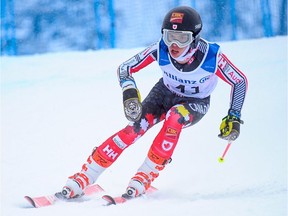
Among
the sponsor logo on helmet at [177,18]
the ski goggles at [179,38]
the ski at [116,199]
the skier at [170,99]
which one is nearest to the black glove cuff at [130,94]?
the skier at [170,99]

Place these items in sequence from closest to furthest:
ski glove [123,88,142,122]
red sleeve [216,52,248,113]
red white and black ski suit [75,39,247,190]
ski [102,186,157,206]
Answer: ski [102,186,157,206] → ski glove [123,88,142,122] → red white and black ski suit [75,39,247,190] → red sleeve [216,52,248,113]

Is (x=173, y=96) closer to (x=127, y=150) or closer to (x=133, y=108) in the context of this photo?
(x=133, y=108)

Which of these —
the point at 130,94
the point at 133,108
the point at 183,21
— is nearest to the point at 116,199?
the point at 133,108

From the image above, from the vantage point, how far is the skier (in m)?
4.62

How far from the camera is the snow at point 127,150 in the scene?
442cm

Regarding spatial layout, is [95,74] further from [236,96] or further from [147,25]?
[236,96]

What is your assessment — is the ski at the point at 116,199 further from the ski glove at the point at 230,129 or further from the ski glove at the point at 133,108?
the ski glove at the point at 230,129

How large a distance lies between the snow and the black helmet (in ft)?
4.49

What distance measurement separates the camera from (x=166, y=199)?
4676mm

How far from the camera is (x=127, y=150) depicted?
666cm

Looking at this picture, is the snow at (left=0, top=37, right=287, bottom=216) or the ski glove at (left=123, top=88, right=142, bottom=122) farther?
the ski glove at (left=123, top=88, right=142, bottom=122)

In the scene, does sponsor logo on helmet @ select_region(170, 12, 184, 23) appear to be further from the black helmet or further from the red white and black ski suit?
the red white and black ski suit

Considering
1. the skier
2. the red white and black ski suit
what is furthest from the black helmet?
the red white and black ski suit

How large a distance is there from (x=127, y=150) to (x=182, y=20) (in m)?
2.44
